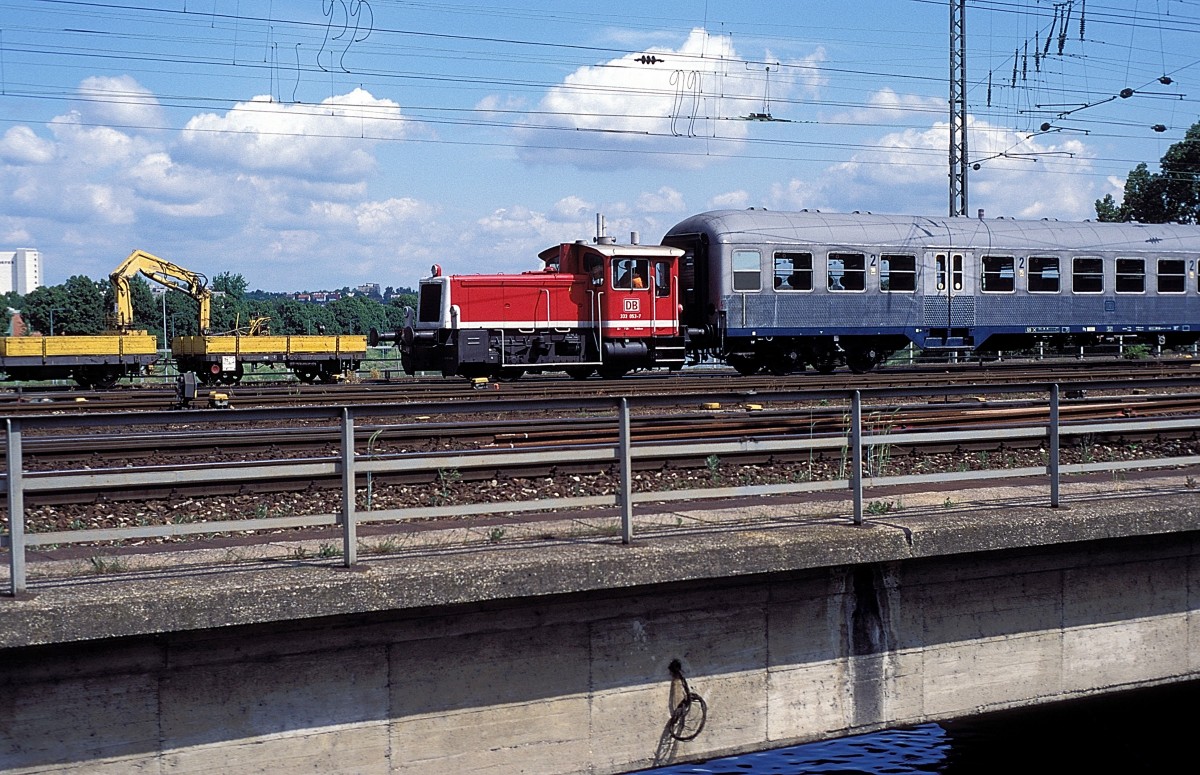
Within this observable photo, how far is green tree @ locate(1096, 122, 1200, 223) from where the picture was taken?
78.8 metres

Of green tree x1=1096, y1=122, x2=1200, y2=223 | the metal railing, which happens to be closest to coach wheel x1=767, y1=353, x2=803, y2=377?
the metal railing

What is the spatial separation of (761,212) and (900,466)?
14.7m

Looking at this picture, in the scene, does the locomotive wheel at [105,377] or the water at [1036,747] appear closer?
the water at [1036,747]

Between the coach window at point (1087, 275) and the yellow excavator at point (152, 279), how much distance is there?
2606 cm

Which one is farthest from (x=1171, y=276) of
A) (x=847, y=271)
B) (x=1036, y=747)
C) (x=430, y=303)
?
(x=1036, y=747)

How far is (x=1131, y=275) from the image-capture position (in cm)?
2850

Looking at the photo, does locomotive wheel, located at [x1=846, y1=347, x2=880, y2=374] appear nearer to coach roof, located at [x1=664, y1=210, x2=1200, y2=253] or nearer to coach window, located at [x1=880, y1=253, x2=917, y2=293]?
coach window, located at [x1=880, y1=253, x2=917, y2=293]

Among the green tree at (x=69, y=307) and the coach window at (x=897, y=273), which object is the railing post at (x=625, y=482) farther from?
the green tree at (x=69, y=307)

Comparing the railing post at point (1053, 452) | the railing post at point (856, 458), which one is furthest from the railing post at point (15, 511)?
the railing post at point (1053, 452)

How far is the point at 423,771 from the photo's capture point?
612 centimetres

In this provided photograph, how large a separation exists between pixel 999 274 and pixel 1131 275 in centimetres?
400

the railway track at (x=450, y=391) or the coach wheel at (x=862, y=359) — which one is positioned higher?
the coach wheel at (x=862, y=359)

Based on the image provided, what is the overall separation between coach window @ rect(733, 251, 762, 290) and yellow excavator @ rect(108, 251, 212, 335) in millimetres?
19345

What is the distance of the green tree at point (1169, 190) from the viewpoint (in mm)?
78812
